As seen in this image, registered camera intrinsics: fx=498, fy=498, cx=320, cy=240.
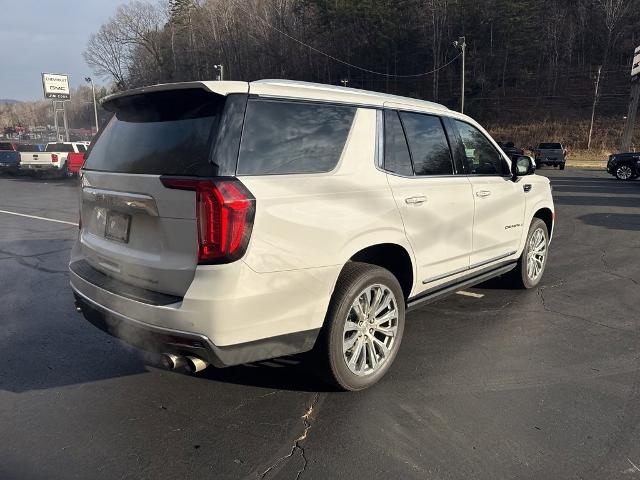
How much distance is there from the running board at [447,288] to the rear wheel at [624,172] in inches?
770

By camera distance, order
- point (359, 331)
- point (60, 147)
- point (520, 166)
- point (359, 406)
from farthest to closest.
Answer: point (60, 147) < point (520, 166) < point (359, 331) < point (359, 406)

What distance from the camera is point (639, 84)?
122 ft

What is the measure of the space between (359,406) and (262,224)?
138 centimetres

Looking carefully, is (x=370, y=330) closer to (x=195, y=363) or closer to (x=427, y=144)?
(x=195, y=363)

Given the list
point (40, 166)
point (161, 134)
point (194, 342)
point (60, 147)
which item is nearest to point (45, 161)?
point (40, 166)

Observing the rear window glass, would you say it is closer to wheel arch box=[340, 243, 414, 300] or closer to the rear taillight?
the rear taillight

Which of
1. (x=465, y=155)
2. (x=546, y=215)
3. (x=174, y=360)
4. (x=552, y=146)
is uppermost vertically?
(x=465, y=155)

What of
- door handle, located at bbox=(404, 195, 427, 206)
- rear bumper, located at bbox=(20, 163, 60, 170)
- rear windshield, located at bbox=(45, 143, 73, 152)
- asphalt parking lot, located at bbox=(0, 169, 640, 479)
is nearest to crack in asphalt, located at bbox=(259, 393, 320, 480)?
asphalt parking lot, located at bbox=(0, 169, 640, 479)

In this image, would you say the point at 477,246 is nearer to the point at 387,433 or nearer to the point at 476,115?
the point at 387,433

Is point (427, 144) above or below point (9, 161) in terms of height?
above

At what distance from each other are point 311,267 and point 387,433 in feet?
3.44

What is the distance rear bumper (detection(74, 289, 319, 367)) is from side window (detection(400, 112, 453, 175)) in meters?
1.60

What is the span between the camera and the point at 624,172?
68.4 feet

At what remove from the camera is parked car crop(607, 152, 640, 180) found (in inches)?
805
